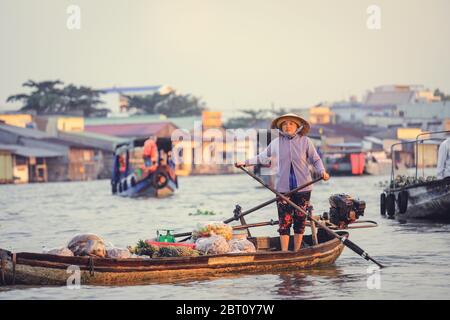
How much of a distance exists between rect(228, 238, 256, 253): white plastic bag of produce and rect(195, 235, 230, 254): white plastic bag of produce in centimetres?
19

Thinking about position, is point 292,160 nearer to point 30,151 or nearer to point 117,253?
point 117,253

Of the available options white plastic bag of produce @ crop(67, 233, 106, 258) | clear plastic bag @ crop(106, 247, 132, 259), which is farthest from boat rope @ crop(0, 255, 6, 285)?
clear plastic bag @ crop(106, 247, 132, 259)

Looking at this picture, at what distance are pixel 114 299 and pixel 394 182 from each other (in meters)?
11.6

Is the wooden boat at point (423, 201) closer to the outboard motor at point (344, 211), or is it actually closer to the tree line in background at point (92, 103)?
the outboard motor at point (344, 211)

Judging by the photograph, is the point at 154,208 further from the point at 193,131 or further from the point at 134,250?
the point at 193,131

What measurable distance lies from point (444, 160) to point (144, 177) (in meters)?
20.8

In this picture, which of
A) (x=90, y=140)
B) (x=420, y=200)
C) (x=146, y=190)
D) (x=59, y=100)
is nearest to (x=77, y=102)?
(x=59, y=100)

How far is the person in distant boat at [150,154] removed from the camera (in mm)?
36844

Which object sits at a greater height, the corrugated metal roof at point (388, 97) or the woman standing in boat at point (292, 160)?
the corrugated metal roof at point (388, 97)

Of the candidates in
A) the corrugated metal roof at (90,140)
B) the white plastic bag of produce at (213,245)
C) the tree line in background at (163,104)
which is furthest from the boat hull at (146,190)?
the tree line in background at (163,104)

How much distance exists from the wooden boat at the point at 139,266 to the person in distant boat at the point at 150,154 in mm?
25190

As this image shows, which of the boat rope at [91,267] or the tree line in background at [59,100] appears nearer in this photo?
the boat rope at [91,267]
